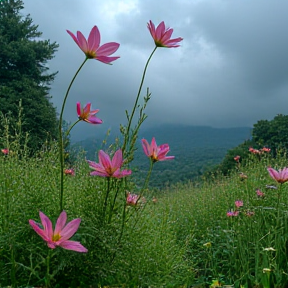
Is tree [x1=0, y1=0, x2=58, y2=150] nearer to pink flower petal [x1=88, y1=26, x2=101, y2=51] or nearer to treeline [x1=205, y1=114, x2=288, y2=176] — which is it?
treeline [x1=205, y1=114, x2=288, y2=176]

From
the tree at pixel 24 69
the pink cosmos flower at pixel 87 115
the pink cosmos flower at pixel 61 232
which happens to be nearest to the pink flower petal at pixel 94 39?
the pink cosmos flower at pixel 87 115

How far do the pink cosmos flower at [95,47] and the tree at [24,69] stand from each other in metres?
10.1

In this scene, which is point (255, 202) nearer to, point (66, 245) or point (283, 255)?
point (283, 255)

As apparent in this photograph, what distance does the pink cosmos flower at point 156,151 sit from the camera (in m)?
1.52

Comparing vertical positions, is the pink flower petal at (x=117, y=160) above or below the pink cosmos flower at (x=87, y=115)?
below

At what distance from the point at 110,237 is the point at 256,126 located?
1430 cm

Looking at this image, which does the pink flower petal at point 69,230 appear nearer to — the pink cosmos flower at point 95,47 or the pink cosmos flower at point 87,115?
the pink cosmos flower at point 87,115

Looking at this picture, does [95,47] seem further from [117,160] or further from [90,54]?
[117,160]

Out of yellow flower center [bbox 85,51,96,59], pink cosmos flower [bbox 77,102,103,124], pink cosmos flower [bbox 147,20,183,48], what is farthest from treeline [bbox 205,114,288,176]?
yellow flower center [bbox 85,51,96,59]

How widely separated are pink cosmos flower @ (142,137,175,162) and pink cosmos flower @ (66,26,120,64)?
0.36m

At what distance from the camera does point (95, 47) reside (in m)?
1.33

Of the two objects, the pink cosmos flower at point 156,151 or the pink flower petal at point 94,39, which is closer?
the pink flower petal at point 94,39

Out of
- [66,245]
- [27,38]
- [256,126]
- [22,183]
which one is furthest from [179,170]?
[66,245]

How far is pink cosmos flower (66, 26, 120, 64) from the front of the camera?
4.32 feet
